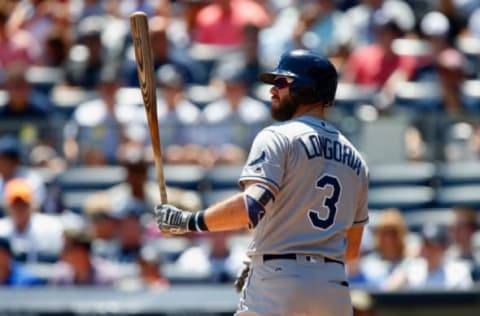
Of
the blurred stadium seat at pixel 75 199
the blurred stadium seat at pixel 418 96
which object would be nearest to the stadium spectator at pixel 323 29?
the blurred stadium seat at pixel 418 96

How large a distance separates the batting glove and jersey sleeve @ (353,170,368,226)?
728 millimetres

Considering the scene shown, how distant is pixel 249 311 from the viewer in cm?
536

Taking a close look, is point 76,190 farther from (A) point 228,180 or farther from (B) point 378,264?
(B) point 378,264

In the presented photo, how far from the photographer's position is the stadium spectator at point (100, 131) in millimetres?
11648

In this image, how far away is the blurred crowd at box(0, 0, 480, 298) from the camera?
996 centimetres

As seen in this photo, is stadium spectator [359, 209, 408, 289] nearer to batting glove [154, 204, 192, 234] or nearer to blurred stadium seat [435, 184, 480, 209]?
blurred stadium seat [435, 184, 480, 209]

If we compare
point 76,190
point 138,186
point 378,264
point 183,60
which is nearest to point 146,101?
point 378,264

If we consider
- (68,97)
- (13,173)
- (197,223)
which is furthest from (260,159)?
(68,97)

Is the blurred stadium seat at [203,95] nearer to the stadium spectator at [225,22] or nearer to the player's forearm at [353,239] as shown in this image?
the stadium spectator at [225,22]

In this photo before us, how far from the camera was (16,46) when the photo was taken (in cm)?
1345

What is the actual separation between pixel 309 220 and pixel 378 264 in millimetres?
4528

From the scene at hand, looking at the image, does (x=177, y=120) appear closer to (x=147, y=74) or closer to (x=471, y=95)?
(x=471, y=95)

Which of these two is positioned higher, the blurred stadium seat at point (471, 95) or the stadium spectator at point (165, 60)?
the stadium spectator at point (165, 60)

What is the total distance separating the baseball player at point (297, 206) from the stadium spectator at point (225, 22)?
731 centimetres
